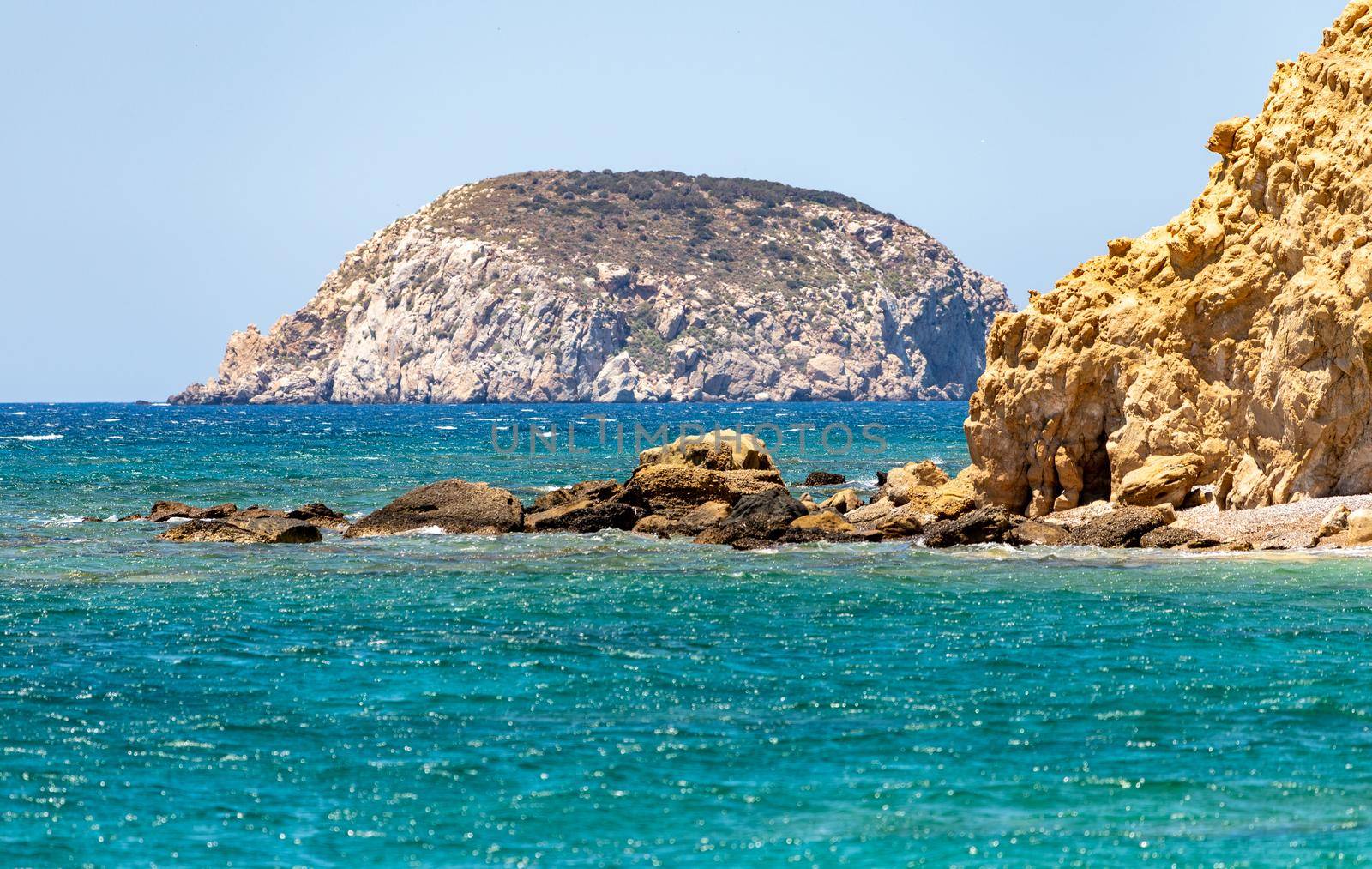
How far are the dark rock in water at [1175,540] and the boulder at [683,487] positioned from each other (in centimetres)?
1014

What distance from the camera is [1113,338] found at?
33.3 m

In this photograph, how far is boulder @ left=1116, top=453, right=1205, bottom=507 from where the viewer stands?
3181cm

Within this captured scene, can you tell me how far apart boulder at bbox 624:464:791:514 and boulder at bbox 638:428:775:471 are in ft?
2.10

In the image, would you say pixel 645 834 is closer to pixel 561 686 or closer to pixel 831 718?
pixel 831 718

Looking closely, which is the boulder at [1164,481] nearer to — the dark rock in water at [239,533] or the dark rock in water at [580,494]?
the dark rock in water at [580,494]

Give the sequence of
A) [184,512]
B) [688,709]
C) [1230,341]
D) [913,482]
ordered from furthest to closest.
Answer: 1. [913,482]
2. [184,512]
3. [1230,341]
4. [688,709]

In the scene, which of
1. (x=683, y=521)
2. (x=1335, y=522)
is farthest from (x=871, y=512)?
(x=1335, y=522)

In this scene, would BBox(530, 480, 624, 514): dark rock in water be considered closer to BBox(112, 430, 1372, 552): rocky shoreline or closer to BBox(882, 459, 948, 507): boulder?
BBox(112, 430, 1372, 552): rocky shoreline

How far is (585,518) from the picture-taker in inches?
1384

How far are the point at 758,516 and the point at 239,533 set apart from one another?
1117 centimetres

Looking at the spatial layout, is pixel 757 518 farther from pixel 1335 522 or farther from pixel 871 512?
pixel 1335 522

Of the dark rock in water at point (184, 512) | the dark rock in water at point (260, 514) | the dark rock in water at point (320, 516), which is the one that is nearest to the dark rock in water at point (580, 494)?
the dark rock in water at point (320, 516)

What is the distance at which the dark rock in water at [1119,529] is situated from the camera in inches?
1169

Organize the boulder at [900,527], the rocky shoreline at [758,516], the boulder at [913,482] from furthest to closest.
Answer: the boulder at [913,482] < the boulder at [900,527] < the rocky shoreline at [758,516]
